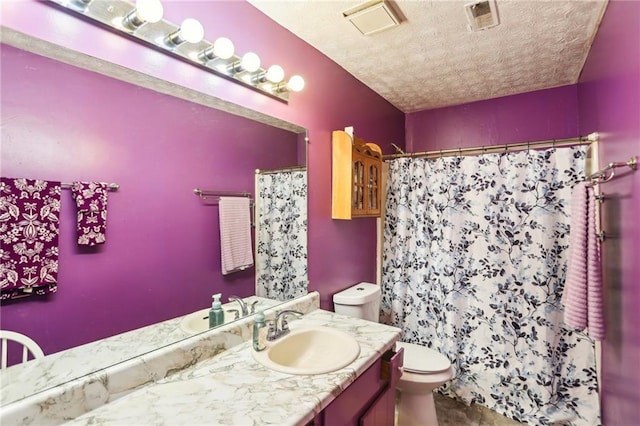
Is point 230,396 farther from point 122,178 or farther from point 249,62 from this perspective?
point 249,62

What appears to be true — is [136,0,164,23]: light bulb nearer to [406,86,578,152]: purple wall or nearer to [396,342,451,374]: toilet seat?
[396,342,451,374]: toilet seat

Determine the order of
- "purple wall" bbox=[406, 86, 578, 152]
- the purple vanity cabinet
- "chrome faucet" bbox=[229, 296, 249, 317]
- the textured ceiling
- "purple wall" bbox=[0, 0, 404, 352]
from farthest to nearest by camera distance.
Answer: "purple wall" bbox=[406, 86, 578, 152] → the textured ceiling → "chrome faucet" bbox=[229, 296, 249, 317] → the purple vanity cabinet → "purple wall" bbox=[0, 0, 404, 352]

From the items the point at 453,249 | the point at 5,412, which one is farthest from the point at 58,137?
the point at 453,249

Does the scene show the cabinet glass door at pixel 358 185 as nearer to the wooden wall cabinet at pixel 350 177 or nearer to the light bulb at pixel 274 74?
the wooden wall cabinet at pixel 350 177

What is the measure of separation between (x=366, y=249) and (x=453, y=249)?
1.99 ft

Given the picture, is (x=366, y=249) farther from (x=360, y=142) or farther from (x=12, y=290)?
(x=12, y=290)

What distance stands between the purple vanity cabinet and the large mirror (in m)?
0.60

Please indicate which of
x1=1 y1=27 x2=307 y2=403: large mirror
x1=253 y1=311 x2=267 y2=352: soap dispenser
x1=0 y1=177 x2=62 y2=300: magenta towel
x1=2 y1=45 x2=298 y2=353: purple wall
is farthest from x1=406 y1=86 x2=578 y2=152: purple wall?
x1=0 y1=177 x2=62 y2=300: magenta towel

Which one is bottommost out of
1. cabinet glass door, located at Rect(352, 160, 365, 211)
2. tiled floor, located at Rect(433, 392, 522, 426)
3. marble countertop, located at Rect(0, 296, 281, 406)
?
tiled floor, located at Rect(433, 392, 522, 426)

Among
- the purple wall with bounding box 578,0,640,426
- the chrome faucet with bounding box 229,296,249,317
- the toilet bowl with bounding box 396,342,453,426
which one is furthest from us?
the toilet bowl with bounding box 396,342,453,426

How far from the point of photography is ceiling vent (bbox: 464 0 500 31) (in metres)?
1.45

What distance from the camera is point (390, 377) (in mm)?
1296

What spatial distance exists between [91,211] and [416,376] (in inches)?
66.9

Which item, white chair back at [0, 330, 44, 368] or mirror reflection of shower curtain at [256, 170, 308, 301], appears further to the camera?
mirror reflection of shower curtain at [256, 170, 308, 301]
